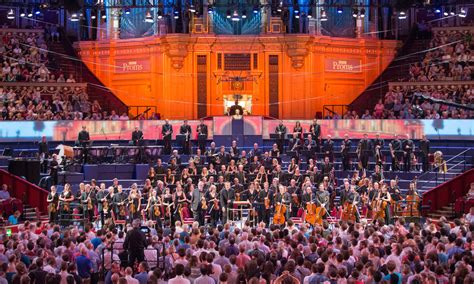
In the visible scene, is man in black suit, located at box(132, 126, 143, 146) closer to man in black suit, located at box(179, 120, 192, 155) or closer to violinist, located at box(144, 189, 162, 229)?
man in black suit, located at box(179, 120, 192, 155)

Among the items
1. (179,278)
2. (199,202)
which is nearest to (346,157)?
(199,202)

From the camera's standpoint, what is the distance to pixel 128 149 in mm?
31844

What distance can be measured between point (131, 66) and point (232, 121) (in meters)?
6.95

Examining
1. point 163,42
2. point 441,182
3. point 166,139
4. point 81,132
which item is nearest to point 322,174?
point 441,182

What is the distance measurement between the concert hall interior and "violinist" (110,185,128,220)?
57 millimetres

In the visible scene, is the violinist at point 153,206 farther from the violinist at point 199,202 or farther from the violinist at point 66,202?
the violinist at point 66,202

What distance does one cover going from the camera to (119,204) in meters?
27.0

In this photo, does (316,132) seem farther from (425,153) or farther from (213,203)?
(213,203)

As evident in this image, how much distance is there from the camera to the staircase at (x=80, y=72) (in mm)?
37969

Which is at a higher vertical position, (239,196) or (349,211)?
(239,196)

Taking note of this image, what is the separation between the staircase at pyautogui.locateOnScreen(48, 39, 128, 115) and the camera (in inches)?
1495

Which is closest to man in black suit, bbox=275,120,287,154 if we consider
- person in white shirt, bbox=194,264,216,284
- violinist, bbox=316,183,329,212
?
violinist, bbox=316,183,329,212

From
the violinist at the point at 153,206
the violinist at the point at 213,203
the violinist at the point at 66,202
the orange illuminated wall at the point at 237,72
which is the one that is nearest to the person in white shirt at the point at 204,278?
the violinist at the point at 153,206

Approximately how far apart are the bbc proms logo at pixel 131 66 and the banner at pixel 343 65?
24.4 ft
